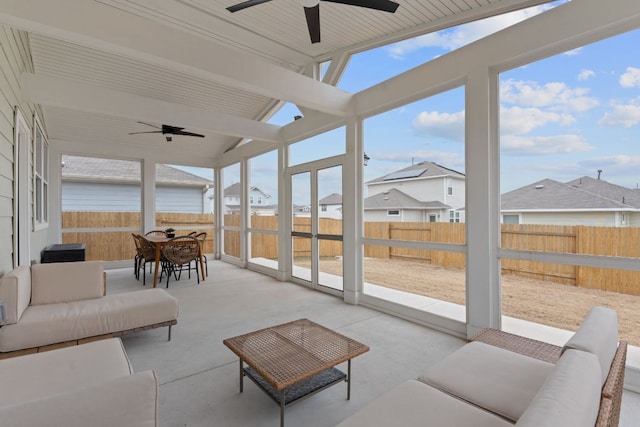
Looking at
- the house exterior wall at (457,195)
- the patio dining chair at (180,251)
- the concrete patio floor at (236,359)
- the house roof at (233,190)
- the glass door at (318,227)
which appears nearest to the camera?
the concrete patio floor at (236,359)

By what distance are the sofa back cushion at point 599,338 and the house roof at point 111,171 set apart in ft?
26.6

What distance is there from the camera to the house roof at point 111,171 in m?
6.72

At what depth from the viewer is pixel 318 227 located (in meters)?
5.18

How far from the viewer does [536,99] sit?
2.77 metres

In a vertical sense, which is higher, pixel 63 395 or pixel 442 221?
pixel 442 221

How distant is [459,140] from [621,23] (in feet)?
4.59

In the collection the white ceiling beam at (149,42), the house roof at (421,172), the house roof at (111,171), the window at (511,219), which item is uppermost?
the white ceiling beam at (149,42)

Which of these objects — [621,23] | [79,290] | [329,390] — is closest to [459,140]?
[621,23]

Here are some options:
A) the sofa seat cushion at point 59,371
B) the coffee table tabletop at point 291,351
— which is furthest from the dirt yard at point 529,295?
the sofa seat cushion at point 59,371

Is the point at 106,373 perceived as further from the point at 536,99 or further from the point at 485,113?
the point at 536,99

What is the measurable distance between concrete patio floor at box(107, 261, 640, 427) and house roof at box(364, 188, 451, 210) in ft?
4.46

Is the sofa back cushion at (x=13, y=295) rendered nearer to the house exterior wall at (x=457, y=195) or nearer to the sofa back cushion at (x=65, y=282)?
the sofa back cushion at (x=65, y=282)

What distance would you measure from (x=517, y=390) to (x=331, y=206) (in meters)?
3.63

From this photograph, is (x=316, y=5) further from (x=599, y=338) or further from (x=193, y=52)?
(x=599, y=338)
